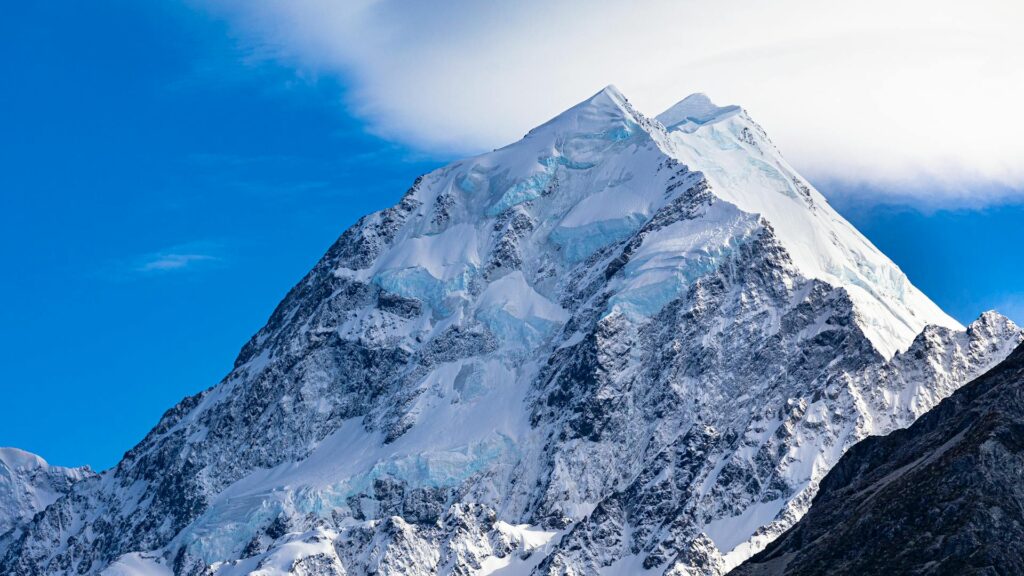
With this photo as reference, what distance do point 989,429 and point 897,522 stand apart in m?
12.3

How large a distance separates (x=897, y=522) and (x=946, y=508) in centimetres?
724

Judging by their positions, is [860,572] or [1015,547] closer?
[1015,547]

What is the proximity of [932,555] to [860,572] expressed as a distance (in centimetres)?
1081

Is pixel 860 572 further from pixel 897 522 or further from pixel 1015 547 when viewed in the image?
pixel 1015 547

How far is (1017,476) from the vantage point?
192 metres

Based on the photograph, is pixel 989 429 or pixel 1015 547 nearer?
pixel 1015 547

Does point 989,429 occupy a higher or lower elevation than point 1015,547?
higher

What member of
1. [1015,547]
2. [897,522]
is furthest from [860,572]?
[1015,547]

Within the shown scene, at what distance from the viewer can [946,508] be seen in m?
192

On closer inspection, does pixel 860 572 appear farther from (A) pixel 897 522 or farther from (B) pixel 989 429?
(B) pixel 989 429

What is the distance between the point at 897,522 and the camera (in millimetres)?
198250

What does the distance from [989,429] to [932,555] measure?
1651 centimetres

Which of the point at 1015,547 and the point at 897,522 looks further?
the point at 897,522

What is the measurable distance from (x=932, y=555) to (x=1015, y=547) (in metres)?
7.80
